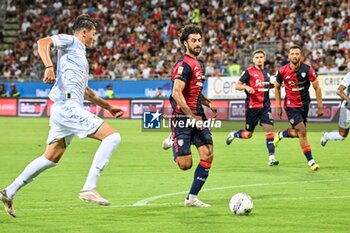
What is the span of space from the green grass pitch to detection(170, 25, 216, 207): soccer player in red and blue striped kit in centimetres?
53

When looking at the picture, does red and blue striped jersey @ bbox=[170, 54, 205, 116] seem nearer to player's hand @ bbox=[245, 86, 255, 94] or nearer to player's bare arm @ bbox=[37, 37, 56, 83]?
player's bare arm @ bbox=[37, 37, 56, 83]

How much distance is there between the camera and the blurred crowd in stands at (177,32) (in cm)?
3662

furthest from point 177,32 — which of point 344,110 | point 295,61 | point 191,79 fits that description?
point 191,79

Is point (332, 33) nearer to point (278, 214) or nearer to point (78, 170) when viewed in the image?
point (78, 170)

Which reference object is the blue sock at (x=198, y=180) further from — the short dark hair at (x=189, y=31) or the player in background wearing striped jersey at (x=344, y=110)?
the player in background wearing striped jersey at (x=344, y=110)

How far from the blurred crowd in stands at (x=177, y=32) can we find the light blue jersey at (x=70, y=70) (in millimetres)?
25716

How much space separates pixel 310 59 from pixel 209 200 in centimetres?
2528

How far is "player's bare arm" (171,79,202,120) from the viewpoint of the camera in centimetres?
1047

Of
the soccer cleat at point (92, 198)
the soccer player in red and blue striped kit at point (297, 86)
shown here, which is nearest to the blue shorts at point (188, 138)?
the soccer cleat at point (92, 198)

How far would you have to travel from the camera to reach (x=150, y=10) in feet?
154

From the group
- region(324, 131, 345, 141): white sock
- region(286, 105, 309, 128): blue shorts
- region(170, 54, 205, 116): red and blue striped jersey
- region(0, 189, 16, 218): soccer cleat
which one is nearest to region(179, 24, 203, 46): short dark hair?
region(170, 54, 205, 116): red and blue striped jersey

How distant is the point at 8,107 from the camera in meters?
41.6

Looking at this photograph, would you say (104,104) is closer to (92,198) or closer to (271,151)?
(92,198)

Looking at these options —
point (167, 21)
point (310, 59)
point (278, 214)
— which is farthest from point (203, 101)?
point (167, 21)
